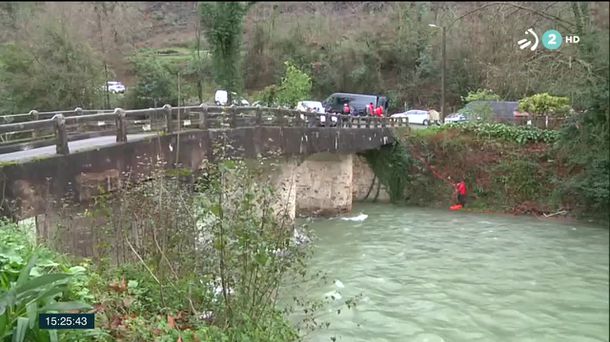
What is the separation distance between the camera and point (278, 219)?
605 cm

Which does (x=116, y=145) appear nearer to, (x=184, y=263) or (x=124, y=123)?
(x=124, y=123)

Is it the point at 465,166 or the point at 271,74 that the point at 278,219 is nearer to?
the point at 465,166

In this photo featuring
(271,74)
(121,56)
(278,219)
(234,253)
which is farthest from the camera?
(271,74)

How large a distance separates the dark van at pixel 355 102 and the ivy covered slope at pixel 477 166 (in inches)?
168

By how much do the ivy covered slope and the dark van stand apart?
4.26m

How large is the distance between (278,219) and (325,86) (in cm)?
2907

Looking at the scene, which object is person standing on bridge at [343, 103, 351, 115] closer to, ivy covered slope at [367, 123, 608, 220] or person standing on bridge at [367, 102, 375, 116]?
person standing on bridge at [367, 102, 375, 116]

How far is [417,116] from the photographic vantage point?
29922 millimetres

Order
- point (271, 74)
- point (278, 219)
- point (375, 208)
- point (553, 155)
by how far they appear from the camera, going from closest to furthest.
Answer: point (278, 219), point (553, 155), point (375, 208), point (271, 74)

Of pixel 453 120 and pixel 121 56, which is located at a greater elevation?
pixel 121 56

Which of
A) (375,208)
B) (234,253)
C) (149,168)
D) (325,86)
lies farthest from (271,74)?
(234,253)

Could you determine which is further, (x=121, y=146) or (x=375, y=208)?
(x=375, y=208)

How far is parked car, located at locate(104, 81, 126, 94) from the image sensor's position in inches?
857
